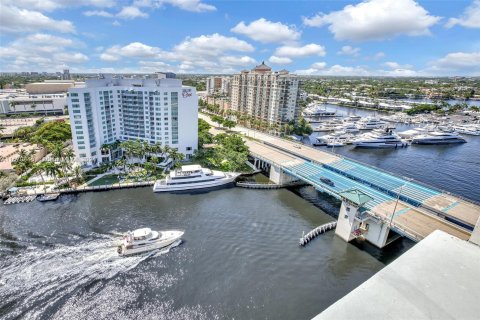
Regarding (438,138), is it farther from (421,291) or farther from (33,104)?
(33,104)

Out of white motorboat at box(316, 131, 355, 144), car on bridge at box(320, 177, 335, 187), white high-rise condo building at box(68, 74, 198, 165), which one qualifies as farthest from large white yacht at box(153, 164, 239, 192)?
white motorboat at box(316, 131, 355, 144)

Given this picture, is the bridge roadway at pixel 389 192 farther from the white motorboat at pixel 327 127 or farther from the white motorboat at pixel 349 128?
the white motorboat at pixel 349 128

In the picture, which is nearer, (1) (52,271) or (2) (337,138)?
(1) (52,271)

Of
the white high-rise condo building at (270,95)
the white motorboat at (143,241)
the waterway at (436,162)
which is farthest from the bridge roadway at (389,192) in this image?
the white high-rise condo building at (270,95)

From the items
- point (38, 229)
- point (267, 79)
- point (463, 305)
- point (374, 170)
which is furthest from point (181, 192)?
point (267, 79)

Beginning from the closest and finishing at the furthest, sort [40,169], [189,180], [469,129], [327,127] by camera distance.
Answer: [40,169]
[189,180]
[469,129]
[327,127]

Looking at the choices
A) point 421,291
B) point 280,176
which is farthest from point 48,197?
point 421,291

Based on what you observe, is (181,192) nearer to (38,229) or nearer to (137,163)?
(137,163)

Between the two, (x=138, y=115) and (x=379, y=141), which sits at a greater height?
(x=138, y=115)
